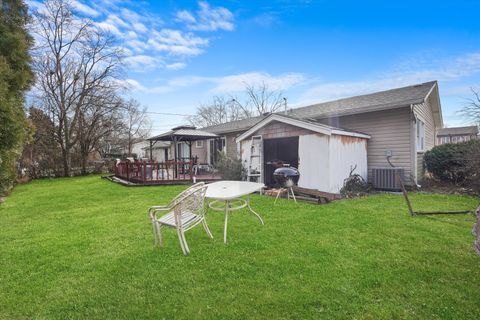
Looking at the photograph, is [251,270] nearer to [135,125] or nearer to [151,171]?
[151,171]

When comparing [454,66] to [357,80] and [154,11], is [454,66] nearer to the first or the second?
[357,80]

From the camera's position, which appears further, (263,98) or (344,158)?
(263,98)

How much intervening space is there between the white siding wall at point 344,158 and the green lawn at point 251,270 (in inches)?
97.1

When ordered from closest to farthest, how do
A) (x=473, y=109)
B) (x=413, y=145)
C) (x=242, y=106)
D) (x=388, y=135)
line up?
(x=413, y=145)
(x=473, y=109)
(x=388, y=135)
(x=242, y=106)

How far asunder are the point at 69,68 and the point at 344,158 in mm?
21237

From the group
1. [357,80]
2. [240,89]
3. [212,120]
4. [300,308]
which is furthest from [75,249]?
[212,120]

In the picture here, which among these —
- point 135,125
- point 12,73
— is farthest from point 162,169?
point 135,125

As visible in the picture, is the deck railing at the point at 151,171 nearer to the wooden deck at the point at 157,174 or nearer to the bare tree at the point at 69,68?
the wooden deck at the point at 157,174

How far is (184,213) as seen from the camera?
4008mm

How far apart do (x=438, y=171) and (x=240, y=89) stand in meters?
25.3

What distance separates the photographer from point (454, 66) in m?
11.9

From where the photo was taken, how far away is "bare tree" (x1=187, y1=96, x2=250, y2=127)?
35094mm

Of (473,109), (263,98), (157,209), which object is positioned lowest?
(157,209)

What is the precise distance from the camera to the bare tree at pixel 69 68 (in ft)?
60.4
